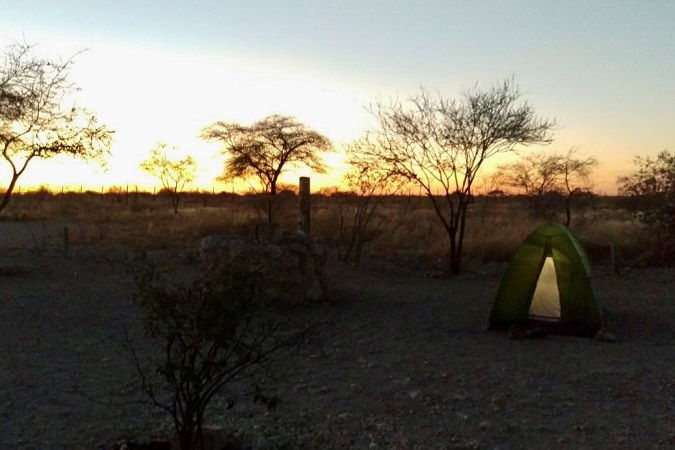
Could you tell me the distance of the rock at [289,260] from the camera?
44.2ft

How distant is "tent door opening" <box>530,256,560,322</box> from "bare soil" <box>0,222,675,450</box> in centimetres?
88

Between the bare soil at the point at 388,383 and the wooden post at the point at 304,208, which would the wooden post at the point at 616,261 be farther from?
the wooden post at the point at 304,208

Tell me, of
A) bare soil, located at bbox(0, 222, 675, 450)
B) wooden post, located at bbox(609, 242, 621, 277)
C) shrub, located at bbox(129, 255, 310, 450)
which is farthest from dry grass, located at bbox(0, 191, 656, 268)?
shrub, located at bbox(129, 255, 310, 450)

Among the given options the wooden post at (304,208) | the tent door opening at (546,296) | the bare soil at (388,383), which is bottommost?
the bare soil at (388,383)

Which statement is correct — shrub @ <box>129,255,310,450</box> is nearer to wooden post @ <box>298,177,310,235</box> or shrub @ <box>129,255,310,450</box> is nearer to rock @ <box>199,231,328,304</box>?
rock @ <box>199,231,328,304</box>

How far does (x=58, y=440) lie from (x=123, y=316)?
21.8 feet

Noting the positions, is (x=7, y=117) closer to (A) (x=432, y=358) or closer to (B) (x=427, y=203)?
(A) (x=432, y=358)

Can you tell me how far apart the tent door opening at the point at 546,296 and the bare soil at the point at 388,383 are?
880mm

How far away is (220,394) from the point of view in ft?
25.2

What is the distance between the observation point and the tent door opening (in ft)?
38.4

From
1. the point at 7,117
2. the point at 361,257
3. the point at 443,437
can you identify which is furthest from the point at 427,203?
the point at 443,437

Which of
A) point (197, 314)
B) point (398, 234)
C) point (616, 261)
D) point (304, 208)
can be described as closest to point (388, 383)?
point (197, 314)

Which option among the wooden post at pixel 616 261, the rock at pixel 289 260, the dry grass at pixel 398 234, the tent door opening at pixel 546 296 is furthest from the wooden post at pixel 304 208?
the wooden post at pixel 616 261

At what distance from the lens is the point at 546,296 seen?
11.8 metres
